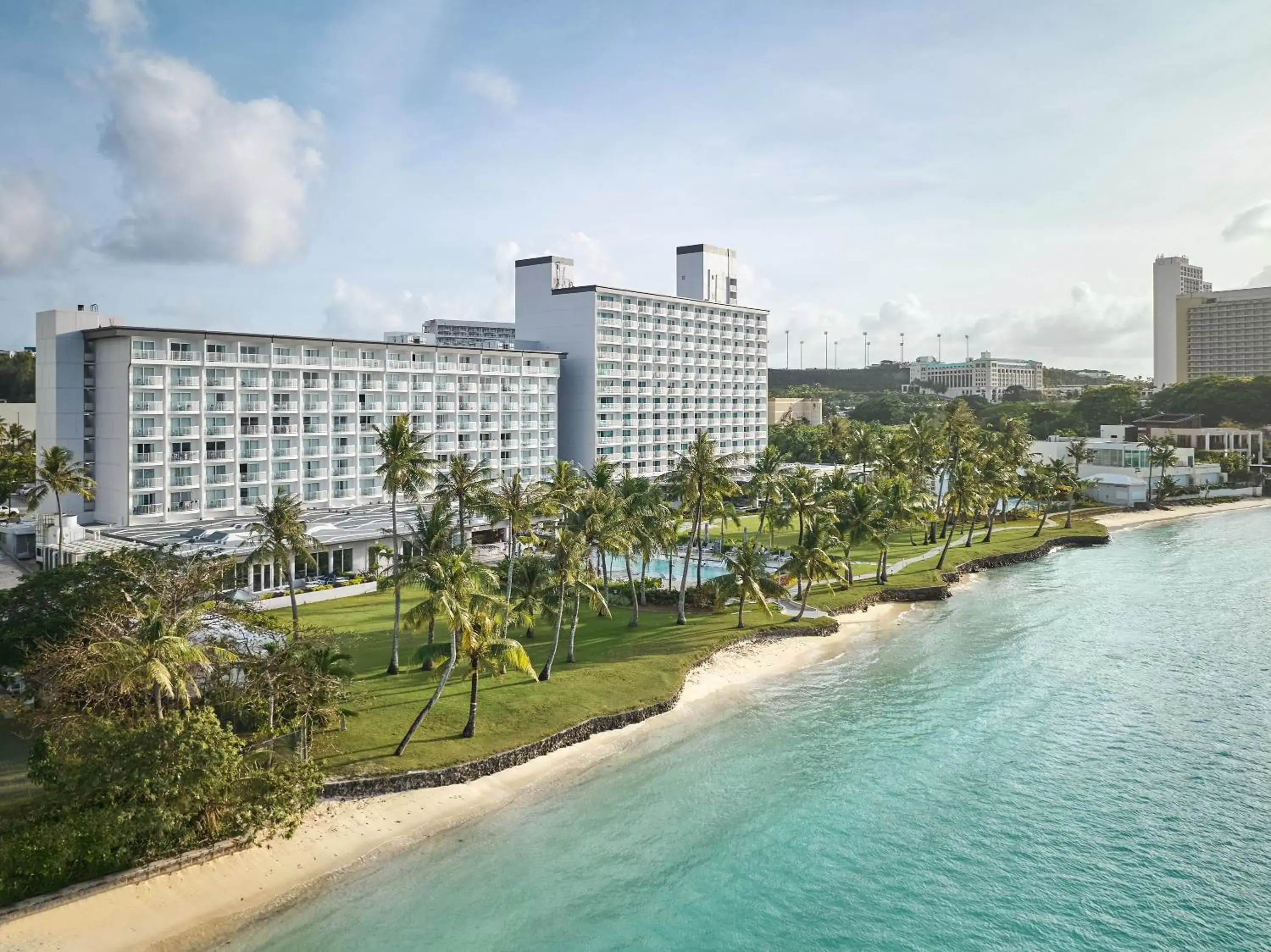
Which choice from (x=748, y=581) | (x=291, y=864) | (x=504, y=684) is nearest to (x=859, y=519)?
(x=748, y=581)

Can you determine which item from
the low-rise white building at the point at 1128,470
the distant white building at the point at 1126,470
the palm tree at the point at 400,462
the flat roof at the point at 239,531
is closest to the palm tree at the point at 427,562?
the palm tree at the point at 400,462

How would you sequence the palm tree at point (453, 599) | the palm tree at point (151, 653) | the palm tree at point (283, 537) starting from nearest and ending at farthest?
the palm tree at point (151, 653) < the palm tree at point (453, 599) < the palm tree at point (283, 537)

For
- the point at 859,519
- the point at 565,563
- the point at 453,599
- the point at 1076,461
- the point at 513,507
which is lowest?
the point at 453,599

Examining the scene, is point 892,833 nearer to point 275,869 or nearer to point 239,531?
point 275,869

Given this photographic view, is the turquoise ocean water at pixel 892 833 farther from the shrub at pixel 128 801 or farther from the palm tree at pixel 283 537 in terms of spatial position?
the palm tree at pixel 283 537

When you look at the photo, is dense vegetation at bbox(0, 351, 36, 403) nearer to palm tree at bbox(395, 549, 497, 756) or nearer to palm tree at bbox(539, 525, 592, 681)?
palm tree at bbox(539, 525, 592, 681)

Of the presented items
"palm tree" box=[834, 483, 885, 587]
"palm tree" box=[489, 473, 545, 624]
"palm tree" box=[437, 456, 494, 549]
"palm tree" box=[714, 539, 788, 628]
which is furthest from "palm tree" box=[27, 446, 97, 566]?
"palm tree" box=[834, 483, 885, 587]
